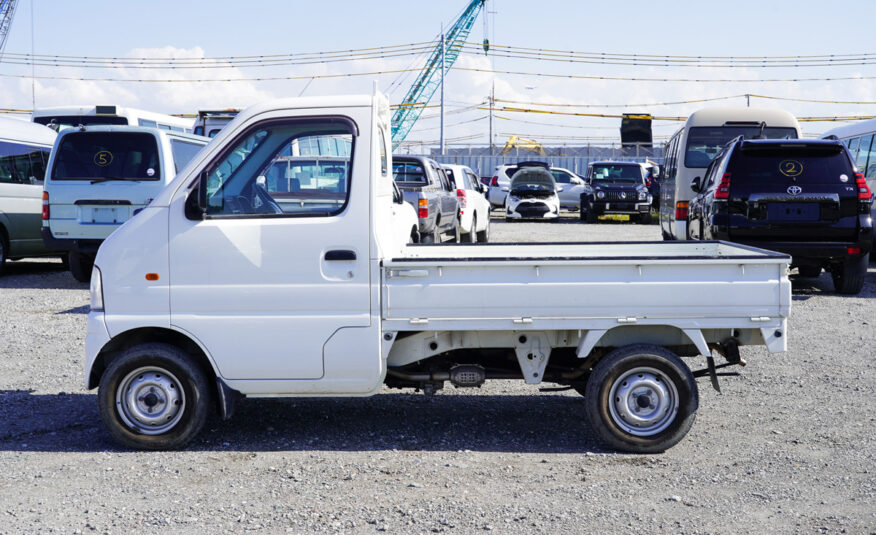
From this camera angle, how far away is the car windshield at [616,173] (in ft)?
98.0

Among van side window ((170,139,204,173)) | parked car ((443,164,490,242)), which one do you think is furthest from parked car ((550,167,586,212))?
van side window ((170,139,204,173))

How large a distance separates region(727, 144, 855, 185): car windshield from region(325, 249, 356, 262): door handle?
756cm

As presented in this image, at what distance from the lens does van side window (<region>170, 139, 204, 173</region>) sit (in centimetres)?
1343

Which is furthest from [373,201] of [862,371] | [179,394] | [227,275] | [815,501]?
[862,371]

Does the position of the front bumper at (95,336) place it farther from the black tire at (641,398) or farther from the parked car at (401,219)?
the black tire at (641,398)

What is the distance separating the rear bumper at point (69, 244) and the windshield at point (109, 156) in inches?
33.7

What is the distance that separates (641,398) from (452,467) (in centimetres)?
122

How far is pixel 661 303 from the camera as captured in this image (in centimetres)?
540

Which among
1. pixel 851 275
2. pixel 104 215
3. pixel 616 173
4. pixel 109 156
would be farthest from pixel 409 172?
pixel 616 173

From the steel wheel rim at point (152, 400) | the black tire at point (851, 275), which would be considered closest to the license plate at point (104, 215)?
the steel wheel rim at point (152, 400)

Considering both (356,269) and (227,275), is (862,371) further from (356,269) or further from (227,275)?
(227,275)

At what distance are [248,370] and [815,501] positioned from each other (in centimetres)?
324

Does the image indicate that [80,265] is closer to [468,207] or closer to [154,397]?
[468,207]

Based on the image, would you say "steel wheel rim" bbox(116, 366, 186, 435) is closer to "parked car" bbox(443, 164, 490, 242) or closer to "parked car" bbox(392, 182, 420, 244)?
"parked car" bbox(392, 182, 420, 244)
